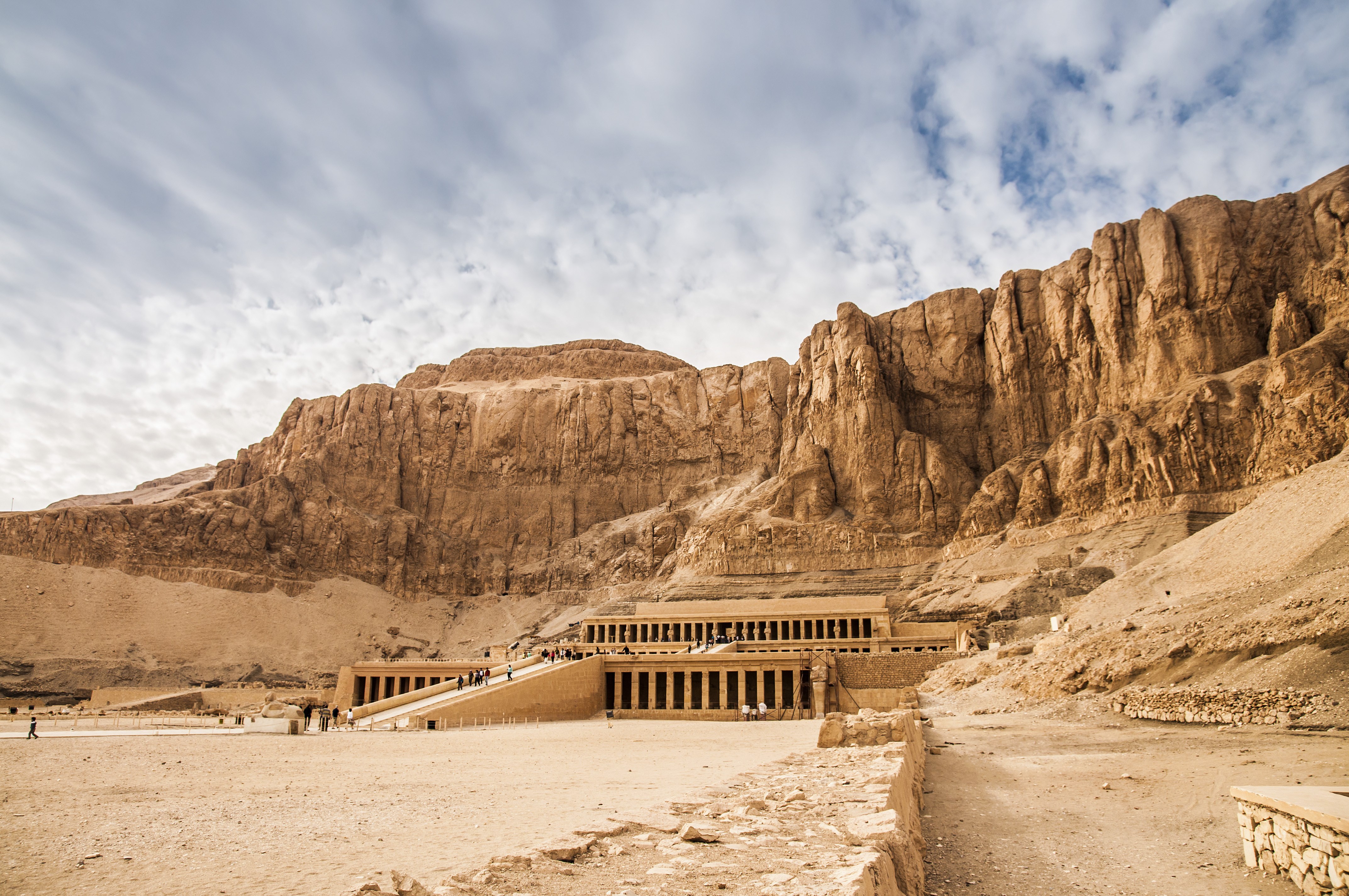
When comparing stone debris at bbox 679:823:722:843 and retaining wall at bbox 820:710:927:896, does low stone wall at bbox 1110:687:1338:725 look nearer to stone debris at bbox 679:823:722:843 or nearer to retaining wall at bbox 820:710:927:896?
retaining wall at bbox 820:710:927:896

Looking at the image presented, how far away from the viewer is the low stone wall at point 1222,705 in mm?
19031

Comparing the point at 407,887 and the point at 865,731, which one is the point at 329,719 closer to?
the point at 865,731

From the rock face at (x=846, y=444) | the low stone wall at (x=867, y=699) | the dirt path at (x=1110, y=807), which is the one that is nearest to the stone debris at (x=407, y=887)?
the dirt path at (x=1110, y=807)

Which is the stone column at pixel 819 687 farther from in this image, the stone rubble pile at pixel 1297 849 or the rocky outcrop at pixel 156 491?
the rocky outcrop at pixel 156 491

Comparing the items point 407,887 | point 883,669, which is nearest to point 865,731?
point 407,887

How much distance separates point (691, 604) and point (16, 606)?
2261 inches

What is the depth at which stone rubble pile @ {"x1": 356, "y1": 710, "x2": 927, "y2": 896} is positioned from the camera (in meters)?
5.29

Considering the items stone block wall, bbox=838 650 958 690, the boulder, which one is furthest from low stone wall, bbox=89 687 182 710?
the boulder

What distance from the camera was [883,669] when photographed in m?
41.0

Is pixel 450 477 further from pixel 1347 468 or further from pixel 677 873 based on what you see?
pixel 677 873

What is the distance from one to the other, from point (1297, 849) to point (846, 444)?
7527cm

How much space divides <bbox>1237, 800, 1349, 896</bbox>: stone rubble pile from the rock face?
188 ft

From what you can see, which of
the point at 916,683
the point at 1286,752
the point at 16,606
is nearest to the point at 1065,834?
the point at 1286,752

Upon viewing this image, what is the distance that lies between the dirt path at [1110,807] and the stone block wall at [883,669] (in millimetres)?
18433
